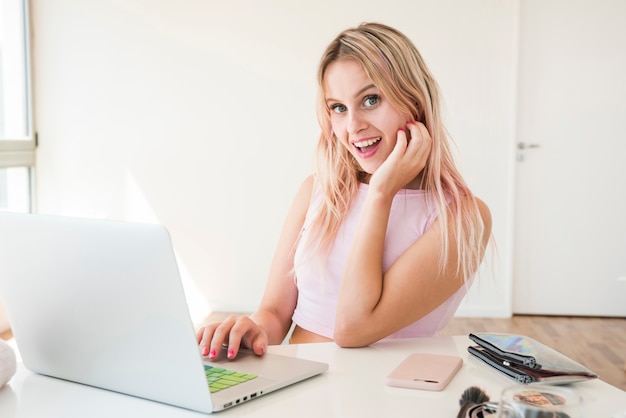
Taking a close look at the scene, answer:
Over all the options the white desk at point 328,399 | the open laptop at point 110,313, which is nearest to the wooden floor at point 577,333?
the white desk at point 328,399

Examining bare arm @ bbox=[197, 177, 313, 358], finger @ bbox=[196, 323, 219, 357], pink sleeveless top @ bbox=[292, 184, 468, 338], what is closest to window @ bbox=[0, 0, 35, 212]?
bare arm @ bbox=[197, 177, 313, 358]

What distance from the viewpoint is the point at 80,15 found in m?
5.00

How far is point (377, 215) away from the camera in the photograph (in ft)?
5.44

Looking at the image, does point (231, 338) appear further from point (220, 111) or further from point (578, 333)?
point (220, 111)

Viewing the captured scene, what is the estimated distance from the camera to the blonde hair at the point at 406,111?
1.72 meters

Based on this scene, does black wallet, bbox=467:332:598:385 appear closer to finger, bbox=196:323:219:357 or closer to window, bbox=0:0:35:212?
finger, bbox=196:323:219:357

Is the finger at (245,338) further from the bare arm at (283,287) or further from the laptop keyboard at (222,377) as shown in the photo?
the bare arm at (283,287)

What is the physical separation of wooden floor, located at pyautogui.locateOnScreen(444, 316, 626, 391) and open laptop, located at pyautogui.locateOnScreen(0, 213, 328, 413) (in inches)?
114

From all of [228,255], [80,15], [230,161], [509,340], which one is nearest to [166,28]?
[80,15]

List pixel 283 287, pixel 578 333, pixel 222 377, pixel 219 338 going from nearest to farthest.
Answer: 1. pixel 222 377
2. pixel 219 338
3. pixel 283 287
4. pixel 578 333

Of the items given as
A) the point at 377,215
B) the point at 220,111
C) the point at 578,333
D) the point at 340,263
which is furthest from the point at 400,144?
the point at 220,111

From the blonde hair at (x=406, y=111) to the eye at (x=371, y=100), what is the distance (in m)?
0.03

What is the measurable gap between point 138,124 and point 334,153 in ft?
10.9

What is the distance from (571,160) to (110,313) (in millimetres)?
4162
